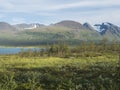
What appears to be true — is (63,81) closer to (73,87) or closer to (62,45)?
(73,87)

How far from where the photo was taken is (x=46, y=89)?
2942 centimetres

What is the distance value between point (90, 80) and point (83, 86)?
7.95 ft

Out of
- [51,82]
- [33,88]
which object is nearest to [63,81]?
[51,82]

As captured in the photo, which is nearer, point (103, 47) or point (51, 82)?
point (51, 82)

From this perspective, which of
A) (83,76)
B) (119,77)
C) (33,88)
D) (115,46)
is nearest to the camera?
(33,88)

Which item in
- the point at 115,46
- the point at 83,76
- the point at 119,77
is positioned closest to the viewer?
the point at 119,77

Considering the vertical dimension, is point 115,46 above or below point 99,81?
below

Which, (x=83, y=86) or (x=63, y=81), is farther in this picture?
(x=63, y=81)

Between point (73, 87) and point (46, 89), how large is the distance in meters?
2.63

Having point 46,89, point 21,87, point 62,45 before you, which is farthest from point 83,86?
point 62,45

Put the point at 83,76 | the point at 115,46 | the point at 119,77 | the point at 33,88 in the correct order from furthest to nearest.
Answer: the point at 115,46, the point at 83,76, the point at 119,77, the point at 33,88

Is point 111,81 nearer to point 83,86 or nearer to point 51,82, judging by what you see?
point 83,86

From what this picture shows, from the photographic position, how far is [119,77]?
98.8ft

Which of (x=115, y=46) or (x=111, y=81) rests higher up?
(x=111, y=81)
